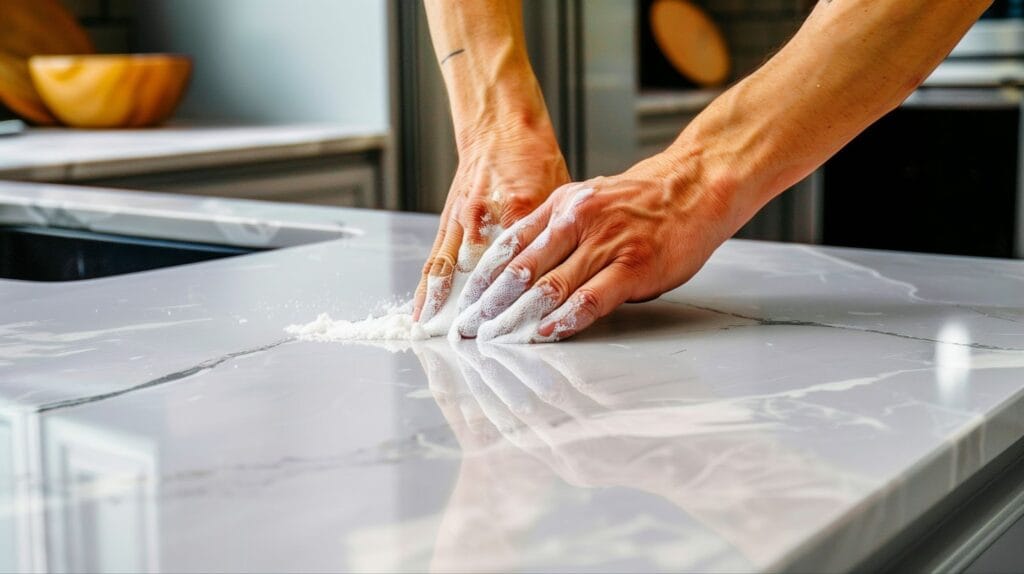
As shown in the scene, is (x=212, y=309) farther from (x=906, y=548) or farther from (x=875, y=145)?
(x=875, y=145)

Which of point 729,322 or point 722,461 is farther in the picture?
point 729,322

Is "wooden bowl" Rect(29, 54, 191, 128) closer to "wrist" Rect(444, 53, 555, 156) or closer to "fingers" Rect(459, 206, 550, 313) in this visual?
"wrist" Rect(444, 53, 555, 156)

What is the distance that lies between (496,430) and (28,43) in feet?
6.82

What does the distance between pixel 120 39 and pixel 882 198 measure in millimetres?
1594

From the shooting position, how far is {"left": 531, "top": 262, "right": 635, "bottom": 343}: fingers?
0.69m

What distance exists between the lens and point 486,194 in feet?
2.70

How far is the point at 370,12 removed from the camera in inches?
92.3

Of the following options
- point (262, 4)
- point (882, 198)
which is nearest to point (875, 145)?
point (882, 198)

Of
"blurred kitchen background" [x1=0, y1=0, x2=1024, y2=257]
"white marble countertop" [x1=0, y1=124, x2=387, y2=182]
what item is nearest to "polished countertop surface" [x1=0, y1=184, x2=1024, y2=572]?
"white marble countertop" [x1=0, y1=124, x2=387, y2=182]

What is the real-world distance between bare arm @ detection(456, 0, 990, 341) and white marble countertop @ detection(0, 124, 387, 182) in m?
1.14

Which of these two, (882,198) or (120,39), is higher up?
(120,39)

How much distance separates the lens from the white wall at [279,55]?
2.37 m

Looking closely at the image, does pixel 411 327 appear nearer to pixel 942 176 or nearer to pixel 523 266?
pixel 523 266

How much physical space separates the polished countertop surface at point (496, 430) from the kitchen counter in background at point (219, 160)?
964 millimetres
